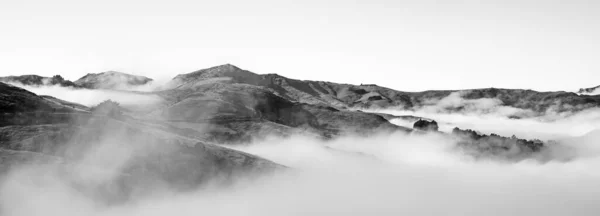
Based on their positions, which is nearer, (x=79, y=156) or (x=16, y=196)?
(x=16, y=196)

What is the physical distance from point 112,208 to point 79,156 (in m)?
30.7

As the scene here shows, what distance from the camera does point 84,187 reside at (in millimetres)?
180750

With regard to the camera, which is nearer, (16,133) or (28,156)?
(28,156)

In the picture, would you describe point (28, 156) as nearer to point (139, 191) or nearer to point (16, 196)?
point (16, 196)

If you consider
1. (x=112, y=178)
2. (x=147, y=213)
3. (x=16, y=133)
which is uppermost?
(x=16, y=133)

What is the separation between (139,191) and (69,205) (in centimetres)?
2562

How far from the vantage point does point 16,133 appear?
199625 mm

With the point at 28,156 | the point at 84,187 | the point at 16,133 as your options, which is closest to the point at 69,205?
the point at 84,187

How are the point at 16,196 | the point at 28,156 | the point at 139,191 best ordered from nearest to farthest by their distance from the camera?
the point at 16,196 < the point at 28,156 < the point at 139,191

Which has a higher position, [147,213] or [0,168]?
[0,168]

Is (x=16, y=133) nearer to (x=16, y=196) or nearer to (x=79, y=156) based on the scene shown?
(x=79, y=156)

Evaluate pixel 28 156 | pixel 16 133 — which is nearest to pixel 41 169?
pixel 28 156

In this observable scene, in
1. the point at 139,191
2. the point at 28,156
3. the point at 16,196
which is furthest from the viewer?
the point at 139,191

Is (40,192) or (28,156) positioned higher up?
(28,156)
